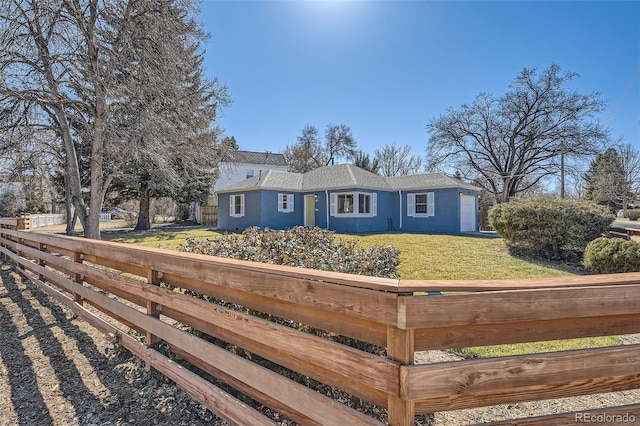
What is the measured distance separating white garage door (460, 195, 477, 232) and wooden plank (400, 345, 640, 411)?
645 inches

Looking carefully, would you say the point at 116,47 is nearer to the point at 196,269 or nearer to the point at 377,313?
the point at 196,269

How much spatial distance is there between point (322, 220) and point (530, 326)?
16.6 m

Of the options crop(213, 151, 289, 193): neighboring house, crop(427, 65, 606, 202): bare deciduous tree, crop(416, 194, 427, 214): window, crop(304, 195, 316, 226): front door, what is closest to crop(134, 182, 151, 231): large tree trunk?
crop(304, 195, 316, 226): front door

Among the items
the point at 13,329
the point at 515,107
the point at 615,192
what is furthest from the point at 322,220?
the point at 615,192

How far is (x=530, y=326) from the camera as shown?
1.40 m

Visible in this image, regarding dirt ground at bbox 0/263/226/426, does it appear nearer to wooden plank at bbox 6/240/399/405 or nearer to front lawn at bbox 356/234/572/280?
wooden plank at bbox 6/240/399/405

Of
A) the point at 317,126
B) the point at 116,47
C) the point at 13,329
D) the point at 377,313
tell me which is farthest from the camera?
the point at 317,126

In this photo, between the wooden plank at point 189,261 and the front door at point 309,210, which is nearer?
the wooden plank at point 189,261

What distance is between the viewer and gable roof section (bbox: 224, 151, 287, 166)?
108 ft

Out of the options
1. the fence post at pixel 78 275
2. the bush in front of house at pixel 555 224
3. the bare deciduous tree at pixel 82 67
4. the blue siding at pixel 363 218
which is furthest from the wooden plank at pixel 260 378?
the blue siding at pixel 363 218

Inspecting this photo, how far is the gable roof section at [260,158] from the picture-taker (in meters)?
32.8

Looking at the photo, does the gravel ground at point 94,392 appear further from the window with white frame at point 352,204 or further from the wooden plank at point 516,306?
the window with white frame at point 352,204

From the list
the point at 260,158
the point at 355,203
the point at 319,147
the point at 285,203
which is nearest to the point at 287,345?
the point at 355,203

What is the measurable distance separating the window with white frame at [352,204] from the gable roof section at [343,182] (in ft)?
1.55
